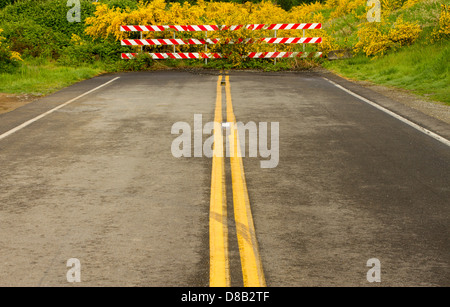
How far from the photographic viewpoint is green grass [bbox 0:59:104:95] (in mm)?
18844

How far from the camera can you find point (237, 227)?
6.36m

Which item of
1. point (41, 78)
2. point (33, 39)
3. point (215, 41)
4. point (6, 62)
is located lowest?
point (41, 78)

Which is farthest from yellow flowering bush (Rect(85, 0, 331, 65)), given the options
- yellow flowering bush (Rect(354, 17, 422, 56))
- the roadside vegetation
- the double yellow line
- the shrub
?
the double yellow line

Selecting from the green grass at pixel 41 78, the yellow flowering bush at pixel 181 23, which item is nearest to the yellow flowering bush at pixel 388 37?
the yellow flowering bush at pixel 181 23

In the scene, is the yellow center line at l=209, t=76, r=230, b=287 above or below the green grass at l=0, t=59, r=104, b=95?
below

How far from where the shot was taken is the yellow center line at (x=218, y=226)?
5.18 m

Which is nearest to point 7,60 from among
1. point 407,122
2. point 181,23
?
point 181,23

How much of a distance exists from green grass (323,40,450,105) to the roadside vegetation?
1.5 inches

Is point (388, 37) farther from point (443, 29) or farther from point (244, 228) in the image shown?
point (244, 228)

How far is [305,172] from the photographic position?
8.68m

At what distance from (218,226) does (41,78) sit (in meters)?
16.3

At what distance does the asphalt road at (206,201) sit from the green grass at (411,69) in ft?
16.3

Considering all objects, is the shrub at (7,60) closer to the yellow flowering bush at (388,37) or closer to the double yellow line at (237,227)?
the yellow flowering bush at (388,37)

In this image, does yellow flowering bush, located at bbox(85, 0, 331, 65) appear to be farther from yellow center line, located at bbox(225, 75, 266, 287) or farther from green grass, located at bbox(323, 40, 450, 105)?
yellow center line, located at bbox(225, 75, 266, 287)
